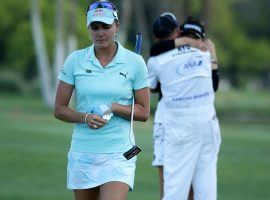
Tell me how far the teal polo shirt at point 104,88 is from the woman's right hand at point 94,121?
13 centimetres

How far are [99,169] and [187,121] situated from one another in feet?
7.93

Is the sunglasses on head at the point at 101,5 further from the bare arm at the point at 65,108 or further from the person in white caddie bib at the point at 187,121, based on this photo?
the person in white caddie bib at the point at 187,121

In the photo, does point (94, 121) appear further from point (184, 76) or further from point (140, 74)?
point (184, 76)

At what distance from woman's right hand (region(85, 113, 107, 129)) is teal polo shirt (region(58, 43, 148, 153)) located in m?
0.13

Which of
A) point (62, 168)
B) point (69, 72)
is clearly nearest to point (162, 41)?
point (69, 72)

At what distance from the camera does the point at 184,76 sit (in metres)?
10.4

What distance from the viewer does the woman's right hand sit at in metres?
7.86

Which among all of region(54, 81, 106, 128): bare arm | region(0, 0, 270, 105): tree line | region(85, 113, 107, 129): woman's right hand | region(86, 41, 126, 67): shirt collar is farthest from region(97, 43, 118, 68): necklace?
region(0, 0, 270, 105): tree line

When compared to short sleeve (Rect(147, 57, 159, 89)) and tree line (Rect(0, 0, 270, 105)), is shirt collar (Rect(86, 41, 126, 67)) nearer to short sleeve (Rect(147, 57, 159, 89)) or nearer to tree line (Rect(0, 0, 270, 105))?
short sleeve (Rect(147, 57, 159, 89))

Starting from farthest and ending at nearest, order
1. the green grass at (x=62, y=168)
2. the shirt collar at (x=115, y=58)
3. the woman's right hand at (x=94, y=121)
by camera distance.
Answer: the green grass at (x=62, y=168) → the shirt collar at (x=115, y=58) → the woman's right hand at (x=94, y=121)

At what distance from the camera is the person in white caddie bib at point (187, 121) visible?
10.3 metres

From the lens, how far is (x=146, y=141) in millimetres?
26000

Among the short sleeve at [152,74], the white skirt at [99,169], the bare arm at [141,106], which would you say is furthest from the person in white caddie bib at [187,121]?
the white skirt at [99,169]

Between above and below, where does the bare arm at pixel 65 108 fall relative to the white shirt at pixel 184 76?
below
